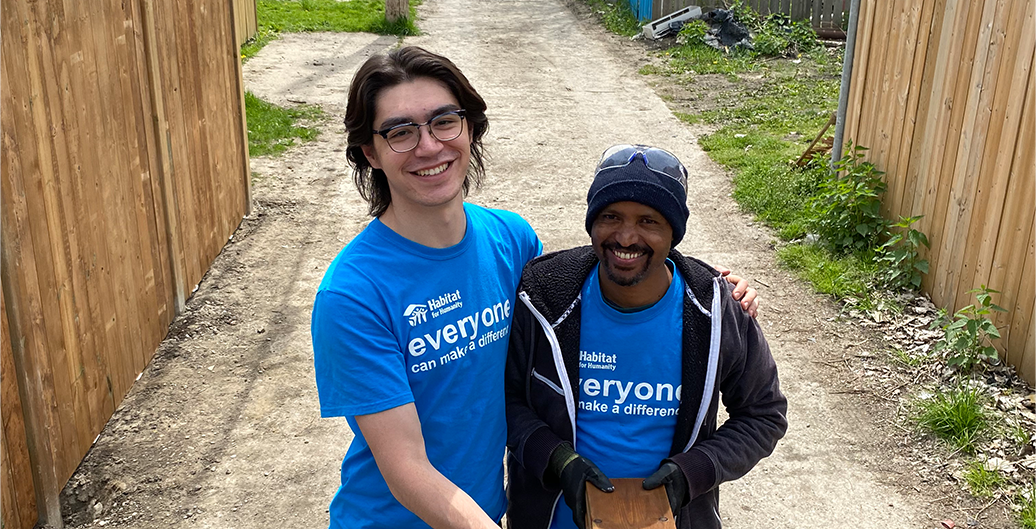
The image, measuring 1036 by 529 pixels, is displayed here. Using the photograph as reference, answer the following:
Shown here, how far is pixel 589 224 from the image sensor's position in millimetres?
2316

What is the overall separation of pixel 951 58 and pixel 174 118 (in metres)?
4.84

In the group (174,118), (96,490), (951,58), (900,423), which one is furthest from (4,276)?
(951,58)

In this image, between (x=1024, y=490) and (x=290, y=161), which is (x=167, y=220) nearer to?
(x=290, y=161)

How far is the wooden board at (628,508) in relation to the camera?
6.67 feet

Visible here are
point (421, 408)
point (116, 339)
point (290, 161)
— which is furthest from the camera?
point (290, 161)

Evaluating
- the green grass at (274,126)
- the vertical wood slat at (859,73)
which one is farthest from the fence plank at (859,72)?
the green grass at (274,126)

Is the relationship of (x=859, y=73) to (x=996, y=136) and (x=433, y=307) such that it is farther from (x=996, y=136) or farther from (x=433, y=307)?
(x=433, y=307)

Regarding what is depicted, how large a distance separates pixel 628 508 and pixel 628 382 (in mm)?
326

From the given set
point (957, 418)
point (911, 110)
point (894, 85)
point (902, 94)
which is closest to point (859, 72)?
point (894, 85)

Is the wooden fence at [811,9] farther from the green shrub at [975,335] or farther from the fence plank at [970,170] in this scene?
the green shrub at [975,335]

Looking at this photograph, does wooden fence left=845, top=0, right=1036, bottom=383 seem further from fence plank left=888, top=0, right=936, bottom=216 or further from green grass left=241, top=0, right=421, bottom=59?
green grass left=241, top=0, right=421, bottom=59

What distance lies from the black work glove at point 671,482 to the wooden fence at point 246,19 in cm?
1252

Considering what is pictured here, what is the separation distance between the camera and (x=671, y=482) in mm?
2178

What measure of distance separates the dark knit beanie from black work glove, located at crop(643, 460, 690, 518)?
574 mm
